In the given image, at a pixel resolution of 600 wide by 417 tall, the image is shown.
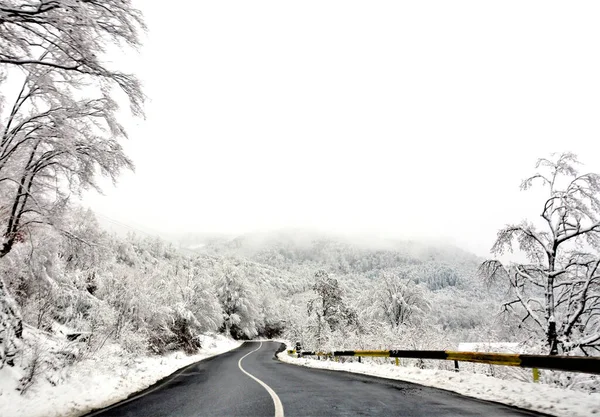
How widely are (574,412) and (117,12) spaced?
30.6 ft

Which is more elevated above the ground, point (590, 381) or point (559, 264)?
point (559, 264)

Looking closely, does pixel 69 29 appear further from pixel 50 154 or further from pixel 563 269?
pixel 563 269

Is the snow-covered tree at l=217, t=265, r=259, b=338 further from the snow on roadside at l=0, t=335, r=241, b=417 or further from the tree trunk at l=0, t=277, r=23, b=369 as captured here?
the tree trunk at l=0, t=277, r=23, b=369

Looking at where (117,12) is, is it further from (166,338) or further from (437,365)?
(166,338)

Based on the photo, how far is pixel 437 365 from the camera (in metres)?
19.1

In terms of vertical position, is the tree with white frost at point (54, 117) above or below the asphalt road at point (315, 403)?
above

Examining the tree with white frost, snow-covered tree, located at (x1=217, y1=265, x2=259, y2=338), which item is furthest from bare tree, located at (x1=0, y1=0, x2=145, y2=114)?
snow-covered tree, located at (x1=217, y1=265, x2=259, y2=338)

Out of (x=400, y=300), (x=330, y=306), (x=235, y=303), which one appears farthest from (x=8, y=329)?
(x=235, y=303)

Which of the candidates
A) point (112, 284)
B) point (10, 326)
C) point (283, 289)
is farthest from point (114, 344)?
point (283, 289)

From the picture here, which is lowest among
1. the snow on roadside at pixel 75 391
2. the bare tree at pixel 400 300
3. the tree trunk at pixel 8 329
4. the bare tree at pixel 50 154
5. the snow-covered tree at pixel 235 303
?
the snow-covered tree at pixel 235 303

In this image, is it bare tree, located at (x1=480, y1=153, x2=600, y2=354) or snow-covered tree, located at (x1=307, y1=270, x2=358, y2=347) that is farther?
snow-covered tree, located at (x1=307, y1=270, x2=358, y2=347)

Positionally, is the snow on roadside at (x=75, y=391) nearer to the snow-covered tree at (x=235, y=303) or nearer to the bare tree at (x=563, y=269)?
the bare tree at (x=563, y=269)

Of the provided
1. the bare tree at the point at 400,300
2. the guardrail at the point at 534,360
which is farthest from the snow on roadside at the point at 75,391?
the bare tree at the point at 400,300

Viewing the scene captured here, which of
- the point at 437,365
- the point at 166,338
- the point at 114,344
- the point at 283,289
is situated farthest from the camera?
the point at 283,289
